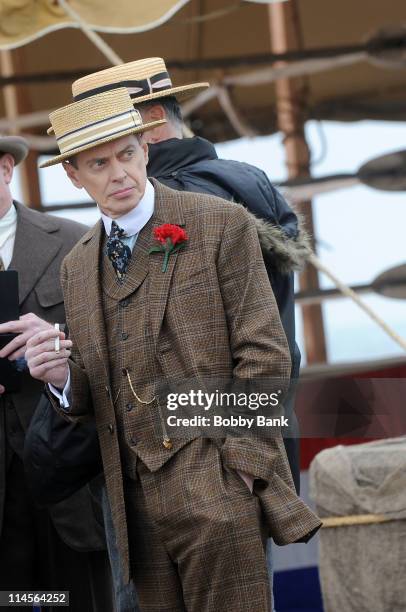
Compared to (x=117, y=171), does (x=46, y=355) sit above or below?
below

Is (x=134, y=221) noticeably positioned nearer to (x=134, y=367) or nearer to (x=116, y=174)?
(x=116, y=174)

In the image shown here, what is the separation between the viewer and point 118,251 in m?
2.90

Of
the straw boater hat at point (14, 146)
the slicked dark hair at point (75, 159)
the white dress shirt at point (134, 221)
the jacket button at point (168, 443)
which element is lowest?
the jacket button at point (168, 443)

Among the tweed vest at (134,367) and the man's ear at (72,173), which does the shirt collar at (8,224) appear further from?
the tweed vest at (134,367)

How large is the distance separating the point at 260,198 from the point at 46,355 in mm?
705

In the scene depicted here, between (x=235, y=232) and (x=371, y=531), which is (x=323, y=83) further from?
(x=235, y=232)

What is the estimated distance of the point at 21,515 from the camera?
11.5ft

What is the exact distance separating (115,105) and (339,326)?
3413 millimetres

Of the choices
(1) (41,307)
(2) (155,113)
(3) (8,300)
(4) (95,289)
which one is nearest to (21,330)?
(3) (8,300)

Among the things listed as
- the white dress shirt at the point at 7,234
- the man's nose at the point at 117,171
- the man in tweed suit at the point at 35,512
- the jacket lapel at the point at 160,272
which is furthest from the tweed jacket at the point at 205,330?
the white dress shirt at the point at 7,234

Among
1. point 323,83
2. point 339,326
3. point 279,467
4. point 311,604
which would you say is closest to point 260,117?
point 323,83

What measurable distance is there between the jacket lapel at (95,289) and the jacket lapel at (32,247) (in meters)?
0.60

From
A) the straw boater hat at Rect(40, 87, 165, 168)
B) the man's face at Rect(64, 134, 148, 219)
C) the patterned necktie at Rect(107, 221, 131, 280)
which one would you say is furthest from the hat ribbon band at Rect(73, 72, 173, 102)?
the patterned necktie at Rect(107, 221, 131, 280)

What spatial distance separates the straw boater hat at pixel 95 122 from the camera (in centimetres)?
286
